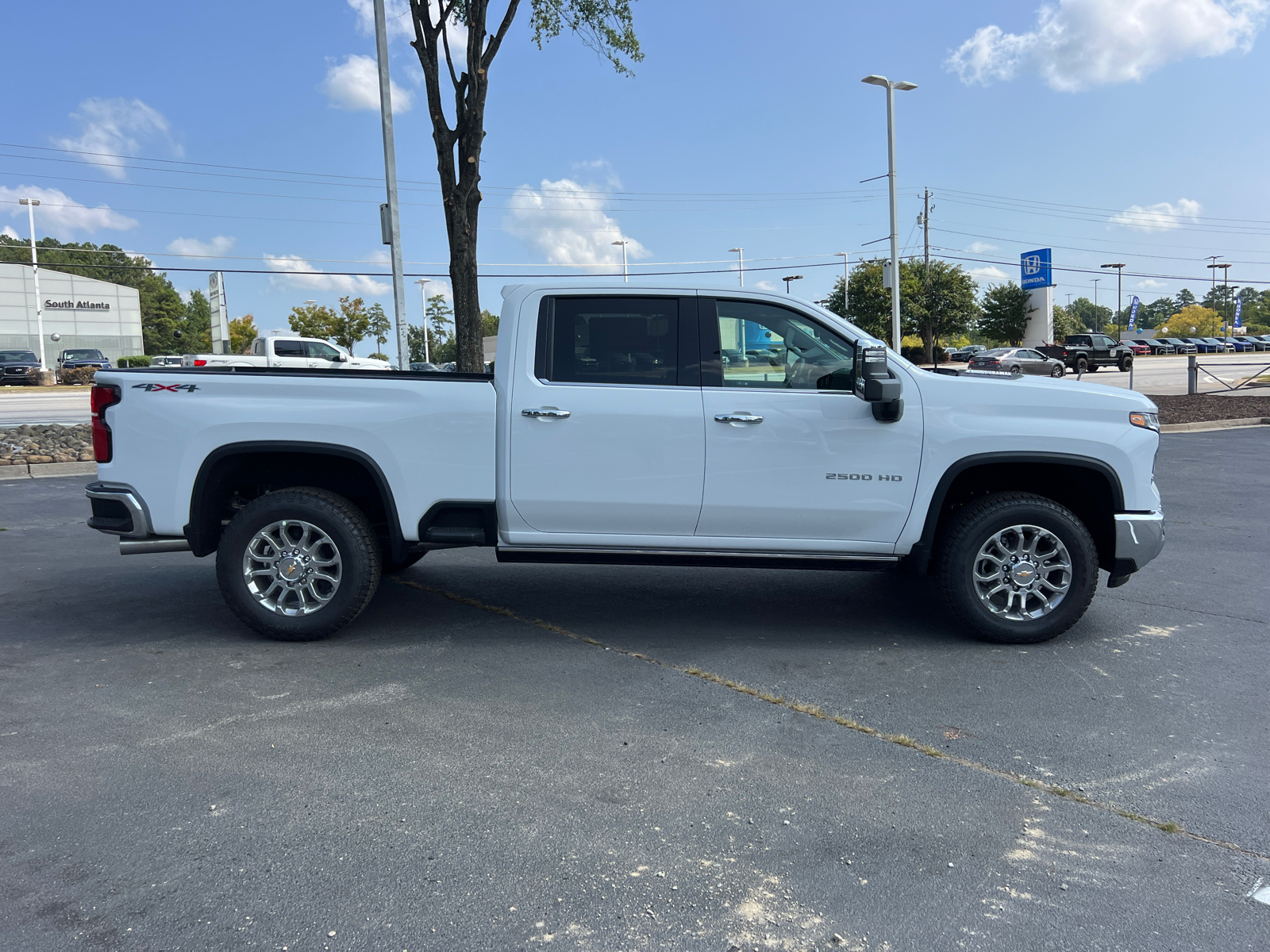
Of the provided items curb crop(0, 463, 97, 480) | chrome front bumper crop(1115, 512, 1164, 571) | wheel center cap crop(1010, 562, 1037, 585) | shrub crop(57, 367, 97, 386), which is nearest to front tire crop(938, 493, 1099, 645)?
wheel center cap crop(1010, 562, 1037, 585)

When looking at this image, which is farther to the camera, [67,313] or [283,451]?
[67,313]

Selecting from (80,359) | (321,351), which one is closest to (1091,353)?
(321,351)

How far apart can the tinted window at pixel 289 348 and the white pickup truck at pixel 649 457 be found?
22.5 metres

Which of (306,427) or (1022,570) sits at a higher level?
(306,427)

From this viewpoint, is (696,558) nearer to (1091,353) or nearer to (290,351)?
(290,351)

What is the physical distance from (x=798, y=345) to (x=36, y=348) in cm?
7076

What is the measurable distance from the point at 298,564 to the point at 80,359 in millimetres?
47870

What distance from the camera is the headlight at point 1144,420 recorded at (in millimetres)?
5023

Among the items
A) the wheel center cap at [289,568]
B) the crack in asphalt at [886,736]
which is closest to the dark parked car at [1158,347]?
the crack in asphalt at [886,736]

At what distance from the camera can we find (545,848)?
3.01 m

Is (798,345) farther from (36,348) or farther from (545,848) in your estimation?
(36,348)

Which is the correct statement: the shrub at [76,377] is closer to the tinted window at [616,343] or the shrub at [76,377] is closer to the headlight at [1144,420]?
the tinted window at [616,343]

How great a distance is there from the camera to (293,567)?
5.12 m

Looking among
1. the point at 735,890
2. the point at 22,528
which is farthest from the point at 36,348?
the point at 735,890
